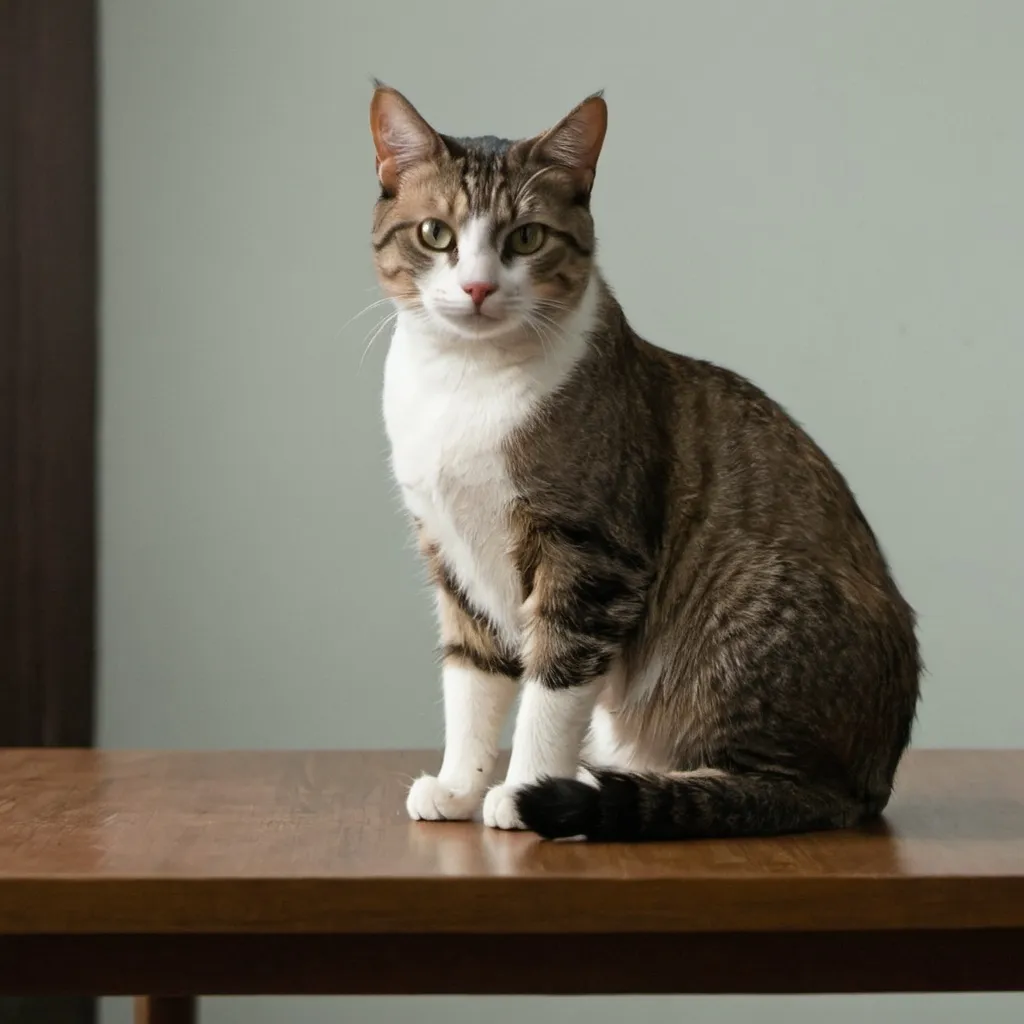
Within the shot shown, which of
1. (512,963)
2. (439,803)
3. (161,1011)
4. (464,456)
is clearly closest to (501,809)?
(439,803)

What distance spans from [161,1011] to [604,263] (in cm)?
117

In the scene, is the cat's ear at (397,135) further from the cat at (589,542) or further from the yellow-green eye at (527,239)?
the yellow-green eye at (527,239)

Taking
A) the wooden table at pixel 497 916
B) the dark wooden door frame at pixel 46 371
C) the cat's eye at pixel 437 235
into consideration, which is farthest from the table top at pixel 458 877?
the dark wooden door frame at pixel 46 371

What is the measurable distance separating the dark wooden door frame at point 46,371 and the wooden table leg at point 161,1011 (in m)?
0.61

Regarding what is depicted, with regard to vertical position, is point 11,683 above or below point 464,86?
below

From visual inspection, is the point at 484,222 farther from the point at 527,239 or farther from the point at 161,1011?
the point at 161,1011

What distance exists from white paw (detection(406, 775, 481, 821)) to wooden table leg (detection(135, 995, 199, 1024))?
48 centimetres

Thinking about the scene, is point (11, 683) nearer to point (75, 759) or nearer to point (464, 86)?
point (75, 759)

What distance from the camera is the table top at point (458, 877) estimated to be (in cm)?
106

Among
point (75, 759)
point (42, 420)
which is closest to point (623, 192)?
point (42, 420)

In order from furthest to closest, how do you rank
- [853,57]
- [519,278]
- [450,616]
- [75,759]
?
1. [853,57]
2. [75,759]
3. [450,616]
4. [519,278]

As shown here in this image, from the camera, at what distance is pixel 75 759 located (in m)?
1.64

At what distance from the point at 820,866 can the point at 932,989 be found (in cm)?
13

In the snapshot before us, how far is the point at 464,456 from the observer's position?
4.30ft
